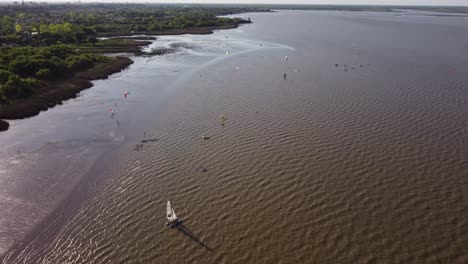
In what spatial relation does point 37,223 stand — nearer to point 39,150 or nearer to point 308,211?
point 39,150

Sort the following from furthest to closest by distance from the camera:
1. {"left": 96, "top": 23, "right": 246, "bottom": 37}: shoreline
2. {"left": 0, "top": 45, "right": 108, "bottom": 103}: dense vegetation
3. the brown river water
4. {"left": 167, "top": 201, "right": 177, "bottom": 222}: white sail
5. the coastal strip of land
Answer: {"left": 96, "top": 23, "right": 246, "bottom": 37}: shoreline
{"left": 0, "top": 45, "right": 108, "bottom": 103}: dense vegetation
the coastal strip of land
{"left": 167, "top": 201, "right": 177, "bottom": 222}: white sail
the brown river water

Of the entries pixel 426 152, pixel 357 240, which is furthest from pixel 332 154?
pixel 357 240

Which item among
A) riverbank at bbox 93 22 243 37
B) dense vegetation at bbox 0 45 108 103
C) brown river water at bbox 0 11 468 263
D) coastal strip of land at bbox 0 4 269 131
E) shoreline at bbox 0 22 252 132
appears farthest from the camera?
riverbank at bbox 93 22 243 37

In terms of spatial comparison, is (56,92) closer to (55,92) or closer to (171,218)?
(55,92)

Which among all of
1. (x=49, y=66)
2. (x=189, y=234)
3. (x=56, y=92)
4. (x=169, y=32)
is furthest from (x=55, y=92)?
(x=169, y=32)

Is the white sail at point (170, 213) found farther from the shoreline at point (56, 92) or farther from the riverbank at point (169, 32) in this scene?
the riverbank at point (169, 32)

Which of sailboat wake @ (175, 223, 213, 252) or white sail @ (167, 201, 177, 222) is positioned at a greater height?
white sail @ (167, 201, 177, 222)

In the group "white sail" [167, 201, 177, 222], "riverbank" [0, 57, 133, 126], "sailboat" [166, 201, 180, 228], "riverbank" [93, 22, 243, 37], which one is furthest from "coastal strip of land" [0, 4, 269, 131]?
"sailboat" [166, 201, 180, 228]

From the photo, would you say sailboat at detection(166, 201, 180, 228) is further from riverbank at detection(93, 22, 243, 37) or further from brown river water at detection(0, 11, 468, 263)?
riverbank at detection(93, 22, 243, 37)
